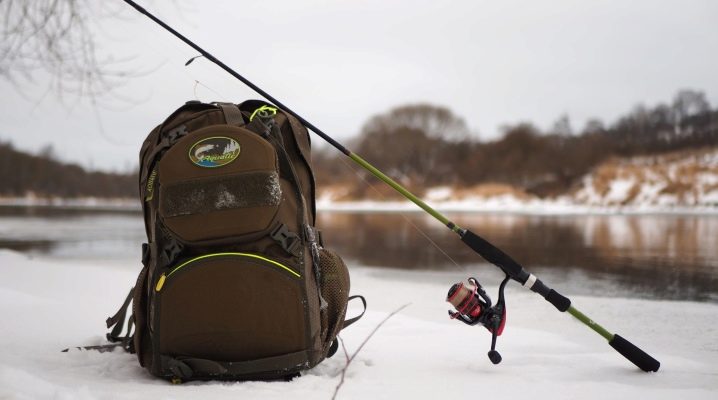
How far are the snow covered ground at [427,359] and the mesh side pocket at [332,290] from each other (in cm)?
21

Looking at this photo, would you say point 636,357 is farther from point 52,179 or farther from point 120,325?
point 52,179

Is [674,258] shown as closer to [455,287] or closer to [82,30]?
[455,287]

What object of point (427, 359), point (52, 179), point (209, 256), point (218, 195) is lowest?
point (52, 179)

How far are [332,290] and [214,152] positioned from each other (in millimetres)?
796

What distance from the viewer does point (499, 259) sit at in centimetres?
245

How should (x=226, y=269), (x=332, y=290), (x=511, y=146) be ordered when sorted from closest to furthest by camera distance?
(x=226, y=269) < (x=332, y=290) < (x=511, y=146)

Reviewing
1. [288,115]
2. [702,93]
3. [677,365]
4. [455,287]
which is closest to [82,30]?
[288,115]

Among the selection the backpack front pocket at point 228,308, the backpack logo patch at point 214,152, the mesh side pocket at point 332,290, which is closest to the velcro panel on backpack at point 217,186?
the backpack logo patch at point 214,152

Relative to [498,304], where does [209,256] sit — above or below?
Result: above

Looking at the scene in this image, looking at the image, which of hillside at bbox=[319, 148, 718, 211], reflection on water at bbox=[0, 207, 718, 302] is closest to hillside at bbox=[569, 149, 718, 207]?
hillside at bbox=[319, 148, 718, 211]

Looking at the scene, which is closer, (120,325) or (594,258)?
(120,325)

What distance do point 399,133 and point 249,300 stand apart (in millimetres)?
55739

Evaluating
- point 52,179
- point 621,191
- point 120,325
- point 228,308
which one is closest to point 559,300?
point 228,308

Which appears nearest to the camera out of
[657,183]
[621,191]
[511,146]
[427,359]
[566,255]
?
[427,359]
